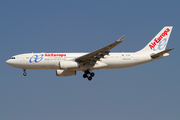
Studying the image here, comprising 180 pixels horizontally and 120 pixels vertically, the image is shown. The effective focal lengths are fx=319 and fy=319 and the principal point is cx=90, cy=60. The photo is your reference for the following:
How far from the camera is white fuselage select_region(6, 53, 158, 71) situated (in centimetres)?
4125

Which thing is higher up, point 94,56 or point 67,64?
point 94,56

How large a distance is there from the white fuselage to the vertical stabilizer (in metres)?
1.80

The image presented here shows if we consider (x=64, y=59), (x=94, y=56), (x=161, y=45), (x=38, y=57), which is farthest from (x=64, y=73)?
(x=161, y=45)

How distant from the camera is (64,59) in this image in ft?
137

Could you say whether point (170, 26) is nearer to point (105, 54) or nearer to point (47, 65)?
point (105, 54)

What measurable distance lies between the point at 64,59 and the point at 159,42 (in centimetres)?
1377

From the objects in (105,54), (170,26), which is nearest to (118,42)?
(105,54)

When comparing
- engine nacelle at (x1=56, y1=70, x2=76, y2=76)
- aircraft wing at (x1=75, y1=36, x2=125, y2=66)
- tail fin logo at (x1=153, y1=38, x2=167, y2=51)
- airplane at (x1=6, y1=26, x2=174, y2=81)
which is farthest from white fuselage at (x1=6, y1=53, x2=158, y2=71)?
engine nacelle at (x1=56, y1=70, x2=76, y2=76)

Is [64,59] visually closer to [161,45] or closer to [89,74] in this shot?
[89,74]

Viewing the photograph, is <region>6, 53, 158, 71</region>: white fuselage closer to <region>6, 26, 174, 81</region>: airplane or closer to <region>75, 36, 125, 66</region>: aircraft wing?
<region>6, 26, 174, 81</region>: airplane

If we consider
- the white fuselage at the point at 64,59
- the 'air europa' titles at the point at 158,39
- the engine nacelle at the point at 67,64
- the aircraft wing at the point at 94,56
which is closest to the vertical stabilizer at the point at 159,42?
the 'air europa' titles at the point at 158,39

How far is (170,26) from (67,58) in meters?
16.0

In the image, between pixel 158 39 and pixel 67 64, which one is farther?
pixel 158 39

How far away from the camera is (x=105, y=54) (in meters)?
39.5
